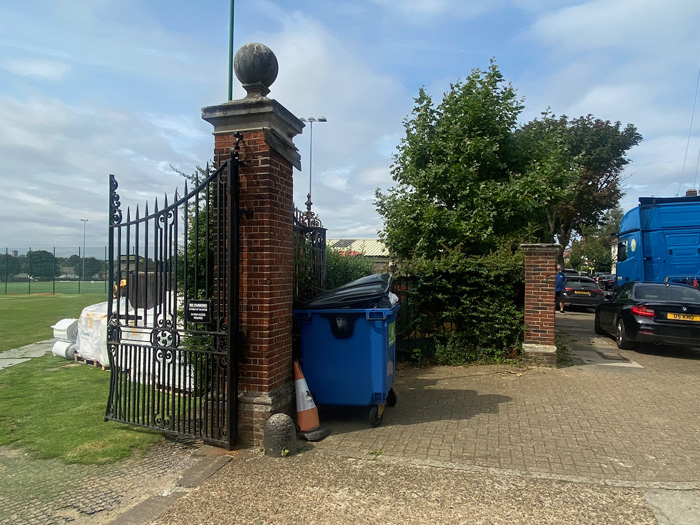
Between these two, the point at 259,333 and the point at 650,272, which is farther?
the point at 650,272

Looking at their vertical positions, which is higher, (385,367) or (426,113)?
(426,113)

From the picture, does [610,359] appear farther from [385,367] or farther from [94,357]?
[94,357]

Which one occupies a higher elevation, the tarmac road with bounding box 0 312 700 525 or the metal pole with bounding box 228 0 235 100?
the metal pole with bounding box 228 0 235 100

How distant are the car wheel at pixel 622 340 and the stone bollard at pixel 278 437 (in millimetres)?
8101

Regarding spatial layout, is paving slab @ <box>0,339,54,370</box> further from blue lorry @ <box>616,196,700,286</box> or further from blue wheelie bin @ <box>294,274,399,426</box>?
blue lorry @ <box>616,196,700,286</box>

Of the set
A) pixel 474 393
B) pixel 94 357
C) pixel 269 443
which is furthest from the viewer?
pixel 94 357

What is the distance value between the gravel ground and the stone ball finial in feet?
11.3

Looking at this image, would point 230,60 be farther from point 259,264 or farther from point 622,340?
point 622,340

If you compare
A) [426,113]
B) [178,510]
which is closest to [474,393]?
[178,510]

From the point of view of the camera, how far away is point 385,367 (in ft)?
16.4

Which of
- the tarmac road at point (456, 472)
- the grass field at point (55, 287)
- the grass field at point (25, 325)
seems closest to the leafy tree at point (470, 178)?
the tarmac road at point (456, 472)

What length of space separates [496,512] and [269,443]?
1916mm

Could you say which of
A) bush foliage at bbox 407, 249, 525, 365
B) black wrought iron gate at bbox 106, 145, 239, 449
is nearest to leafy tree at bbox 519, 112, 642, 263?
bush foliage at bbox 407, 249, 525, 365

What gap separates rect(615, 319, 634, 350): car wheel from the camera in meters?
9.72
